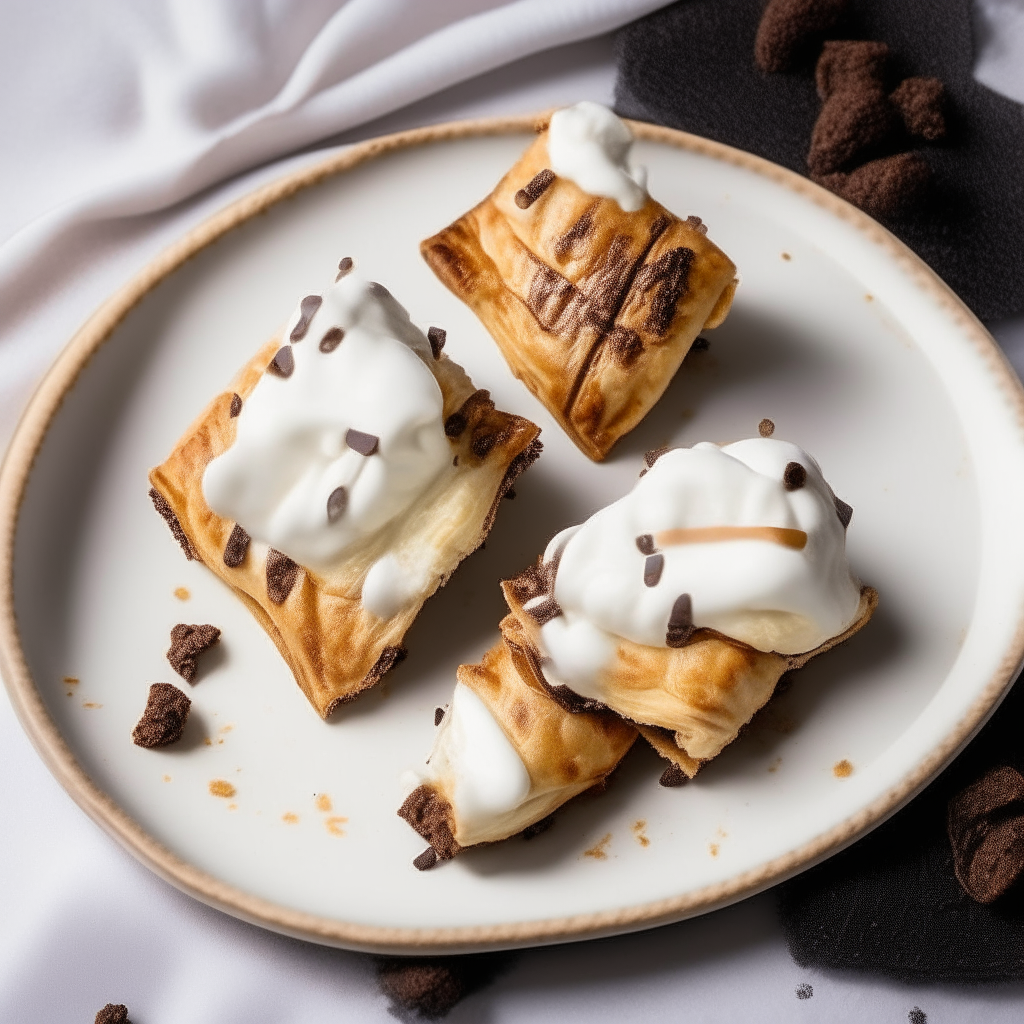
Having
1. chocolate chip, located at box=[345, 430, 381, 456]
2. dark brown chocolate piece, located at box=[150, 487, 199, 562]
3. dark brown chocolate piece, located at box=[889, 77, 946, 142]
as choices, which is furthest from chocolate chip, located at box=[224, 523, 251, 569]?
dark brown chocolate piece, located at box=[889, 77, 946, 142]

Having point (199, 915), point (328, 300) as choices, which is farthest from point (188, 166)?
point (199, 915)

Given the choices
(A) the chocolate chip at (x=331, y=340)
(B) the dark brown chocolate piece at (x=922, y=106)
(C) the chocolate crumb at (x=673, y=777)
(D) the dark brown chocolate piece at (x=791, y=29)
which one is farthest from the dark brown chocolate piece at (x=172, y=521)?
(B) the dark brown chocolate piece at (x=922, y=106)

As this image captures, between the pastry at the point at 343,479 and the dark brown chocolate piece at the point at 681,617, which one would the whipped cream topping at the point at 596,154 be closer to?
the pastry at the point at 343,479

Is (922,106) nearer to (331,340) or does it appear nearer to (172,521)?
(331,340)

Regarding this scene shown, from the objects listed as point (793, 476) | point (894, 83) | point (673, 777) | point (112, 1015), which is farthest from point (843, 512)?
point (112, 1015)

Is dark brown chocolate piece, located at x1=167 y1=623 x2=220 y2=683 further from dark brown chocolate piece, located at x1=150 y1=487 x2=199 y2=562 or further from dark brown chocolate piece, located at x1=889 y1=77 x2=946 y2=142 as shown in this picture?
dark brown chocolate piece, located at x1=889 y1=77 x2=946 y2=142

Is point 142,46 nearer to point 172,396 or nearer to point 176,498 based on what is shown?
point 172,396
